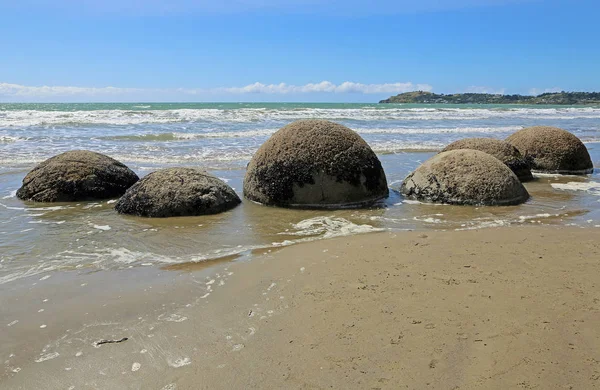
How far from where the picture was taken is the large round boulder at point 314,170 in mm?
7926

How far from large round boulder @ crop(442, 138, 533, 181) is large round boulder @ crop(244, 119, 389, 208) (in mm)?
3230

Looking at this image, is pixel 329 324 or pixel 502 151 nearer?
pixel 329 324

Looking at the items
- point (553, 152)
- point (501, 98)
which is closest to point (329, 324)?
point (553, 152)

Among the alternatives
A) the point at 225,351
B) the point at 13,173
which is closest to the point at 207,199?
the point at 225,351

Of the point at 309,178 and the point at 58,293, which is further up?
the point at 309,178

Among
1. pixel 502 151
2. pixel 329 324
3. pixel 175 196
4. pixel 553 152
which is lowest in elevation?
pixel 329 324

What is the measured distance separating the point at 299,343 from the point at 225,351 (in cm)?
48

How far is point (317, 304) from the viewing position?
3.97 metres

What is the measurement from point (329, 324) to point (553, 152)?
10542mm

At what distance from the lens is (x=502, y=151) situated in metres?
10.9

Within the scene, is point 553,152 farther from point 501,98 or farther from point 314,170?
point 501,98

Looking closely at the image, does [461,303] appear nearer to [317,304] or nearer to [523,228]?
[317,304]

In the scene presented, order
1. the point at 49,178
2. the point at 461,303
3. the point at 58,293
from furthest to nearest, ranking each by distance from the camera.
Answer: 1. the point at 49,178
2. the point at 58,293
3. the point at 461,303

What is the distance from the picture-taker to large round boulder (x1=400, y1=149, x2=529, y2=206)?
8.00 metres
